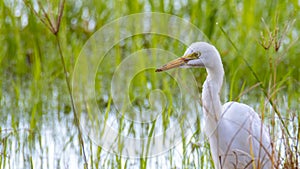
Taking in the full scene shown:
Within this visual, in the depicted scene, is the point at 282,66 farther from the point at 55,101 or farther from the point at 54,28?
the point at 54,28

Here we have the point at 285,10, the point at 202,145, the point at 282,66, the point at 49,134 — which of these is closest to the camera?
the point at 202,145

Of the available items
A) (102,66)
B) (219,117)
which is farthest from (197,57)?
(102,66)

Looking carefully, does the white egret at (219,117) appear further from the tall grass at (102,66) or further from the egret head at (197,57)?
the tall grass at (102,66)

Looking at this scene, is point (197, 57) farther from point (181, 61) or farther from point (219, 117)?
point (219, 117)

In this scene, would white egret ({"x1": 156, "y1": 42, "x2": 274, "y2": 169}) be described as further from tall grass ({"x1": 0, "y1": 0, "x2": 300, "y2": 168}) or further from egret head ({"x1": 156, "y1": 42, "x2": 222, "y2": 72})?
tall grass ({"x1": 0, "y1": 0, "x2": 300, "y2": 168})

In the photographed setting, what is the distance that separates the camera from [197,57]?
10.3 ft

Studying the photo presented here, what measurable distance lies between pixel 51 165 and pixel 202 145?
0.79 m

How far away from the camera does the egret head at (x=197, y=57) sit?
3.11m

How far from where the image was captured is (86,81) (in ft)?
13.2

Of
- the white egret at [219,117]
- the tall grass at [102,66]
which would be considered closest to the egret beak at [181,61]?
the white egret at [219,117]

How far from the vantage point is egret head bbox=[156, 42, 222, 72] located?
10.2 feet

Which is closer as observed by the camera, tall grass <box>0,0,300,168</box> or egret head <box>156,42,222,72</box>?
egret head <box>156,42,222,72</box>

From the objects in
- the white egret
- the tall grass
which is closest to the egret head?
the white egret

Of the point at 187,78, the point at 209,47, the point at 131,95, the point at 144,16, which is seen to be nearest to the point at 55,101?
the point at 131,95
